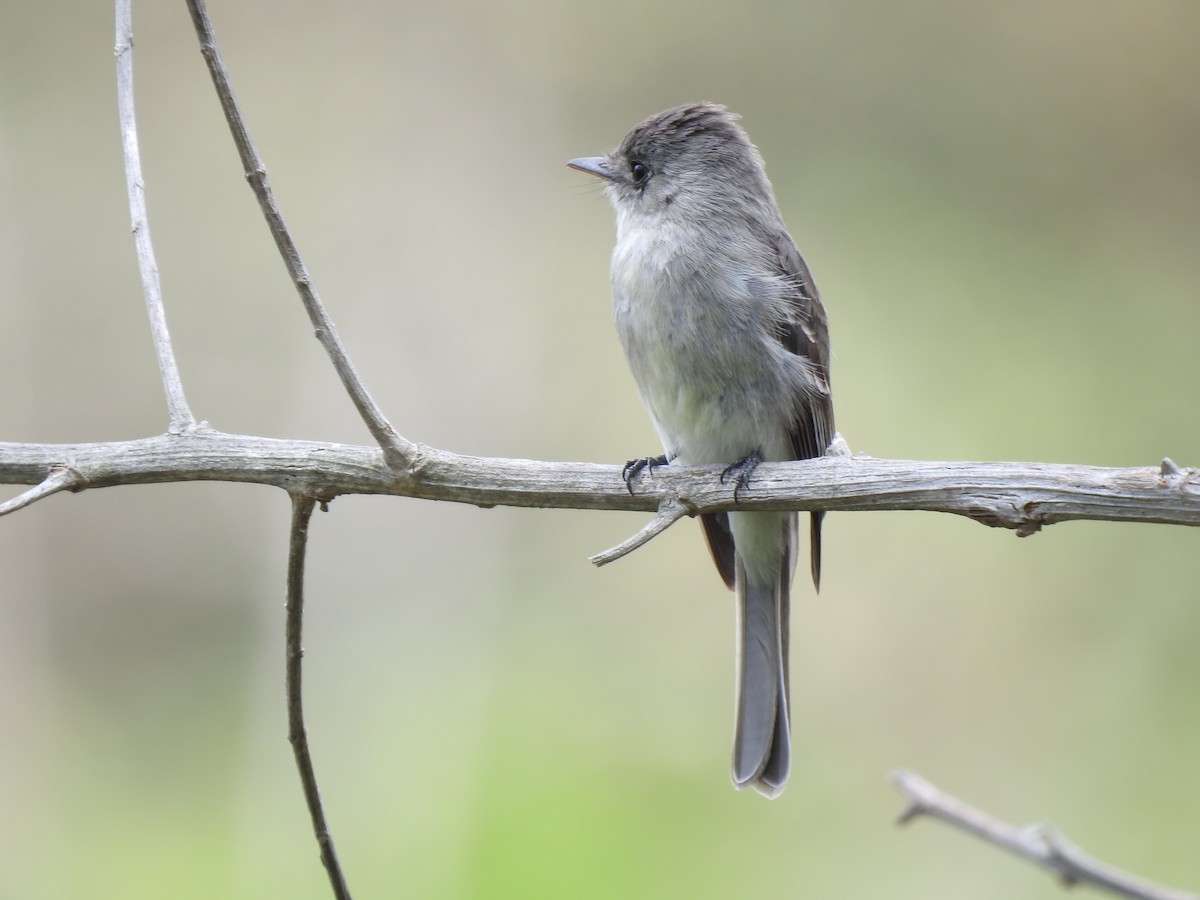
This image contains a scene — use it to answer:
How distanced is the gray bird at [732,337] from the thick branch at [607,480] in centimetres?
49

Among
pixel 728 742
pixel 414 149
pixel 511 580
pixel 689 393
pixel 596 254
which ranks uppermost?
pixel 414 149

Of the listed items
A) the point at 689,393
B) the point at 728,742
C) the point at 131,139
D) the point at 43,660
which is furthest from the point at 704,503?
the point at 43,660

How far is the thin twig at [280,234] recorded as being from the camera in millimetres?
1763

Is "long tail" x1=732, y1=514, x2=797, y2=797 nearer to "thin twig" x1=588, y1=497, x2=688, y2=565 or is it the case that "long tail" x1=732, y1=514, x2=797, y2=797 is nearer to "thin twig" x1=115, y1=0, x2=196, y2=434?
"thin twig" x1=588, y1=497, x2=688, y2=565

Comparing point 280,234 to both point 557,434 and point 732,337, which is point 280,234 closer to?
point 732,337

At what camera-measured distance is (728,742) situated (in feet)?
15.0

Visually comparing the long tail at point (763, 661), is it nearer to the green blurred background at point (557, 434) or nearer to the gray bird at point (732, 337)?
the gray bird at point (732, 337)

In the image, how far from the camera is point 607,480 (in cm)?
219

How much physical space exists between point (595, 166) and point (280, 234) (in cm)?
174

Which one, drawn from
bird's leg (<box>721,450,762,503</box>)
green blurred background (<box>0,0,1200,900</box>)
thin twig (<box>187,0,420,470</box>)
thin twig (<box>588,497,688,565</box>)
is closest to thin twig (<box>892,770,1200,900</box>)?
thin twig (<box>588,497,688,565</box>)

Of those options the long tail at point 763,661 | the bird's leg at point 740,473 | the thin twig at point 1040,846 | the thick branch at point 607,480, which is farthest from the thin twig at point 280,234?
the long tail at point 763,661

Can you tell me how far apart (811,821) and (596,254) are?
258 centimetres

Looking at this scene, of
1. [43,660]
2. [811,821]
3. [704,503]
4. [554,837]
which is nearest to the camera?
[704,503]

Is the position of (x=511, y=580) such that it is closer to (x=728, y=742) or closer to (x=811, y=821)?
(x=728, y=742)
